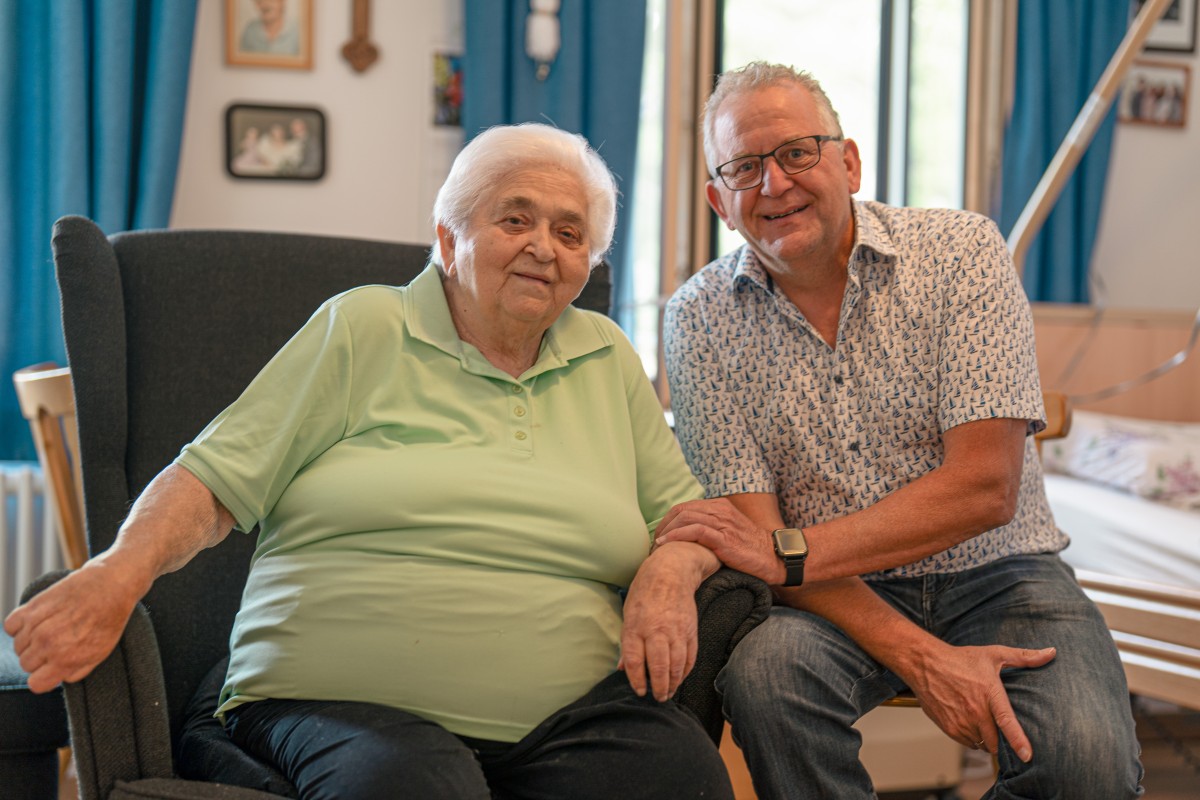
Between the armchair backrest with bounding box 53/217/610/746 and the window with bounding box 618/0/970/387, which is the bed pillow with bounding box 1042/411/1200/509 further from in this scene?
the armchair backrest with bounding box 53/217/610/746

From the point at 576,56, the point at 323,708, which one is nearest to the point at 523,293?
the point at 323,708

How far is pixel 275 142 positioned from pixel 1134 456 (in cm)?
240

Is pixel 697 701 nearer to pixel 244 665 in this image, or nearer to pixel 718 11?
pixel 244 665

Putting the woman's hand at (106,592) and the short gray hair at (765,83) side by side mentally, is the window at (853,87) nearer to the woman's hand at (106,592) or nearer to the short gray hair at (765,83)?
the short gray hair at (765,83)

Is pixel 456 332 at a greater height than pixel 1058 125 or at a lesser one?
lesser

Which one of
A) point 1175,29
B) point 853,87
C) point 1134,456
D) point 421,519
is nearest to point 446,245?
point 421,519

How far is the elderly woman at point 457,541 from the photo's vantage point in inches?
46.0

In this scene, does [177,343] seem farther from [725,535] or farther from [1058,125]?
[1058,125]

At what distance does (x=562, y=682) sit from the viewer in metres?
1.28

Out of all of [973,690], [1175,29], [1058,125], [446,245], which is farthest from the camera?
[1175,29]

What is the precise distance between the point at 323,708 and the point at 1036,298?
2911 mm

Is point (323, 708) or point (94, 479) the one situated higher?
point (94, 479)

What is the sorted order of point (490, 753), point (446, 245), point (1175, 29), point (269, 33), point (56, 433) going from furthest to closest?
point (1175, 29), point (269, 33), point (56, 433), point (446, 245), point (490, 753)

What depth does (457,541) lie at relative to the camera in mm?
1291
